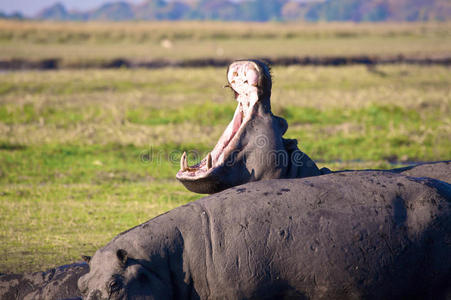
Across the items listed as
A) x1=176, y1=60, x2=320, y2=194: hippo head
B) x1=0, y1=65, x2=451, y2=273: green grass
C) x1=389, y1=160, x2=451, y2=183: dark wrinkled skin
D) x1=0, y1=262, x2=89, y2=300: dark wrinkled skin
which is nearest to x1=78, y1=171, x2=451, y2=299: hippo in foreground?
x1=176, y1=60, x2=320, y2=194: hippo head

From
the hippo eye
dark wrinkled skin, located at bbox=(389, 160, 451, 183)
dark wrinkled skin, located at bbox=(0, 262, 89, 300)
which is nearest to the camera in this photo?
the hippo eye

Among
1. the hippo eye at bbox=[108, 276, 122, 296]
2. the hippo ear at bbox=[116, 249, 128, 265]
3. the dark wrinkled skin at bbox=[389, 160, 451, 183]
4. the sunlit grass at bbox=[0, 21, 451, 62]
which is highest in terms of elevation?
the sunlit grass at bbox=[0, 21, 451, 62]

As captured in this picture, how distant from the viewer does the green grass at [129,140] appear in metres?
9.11

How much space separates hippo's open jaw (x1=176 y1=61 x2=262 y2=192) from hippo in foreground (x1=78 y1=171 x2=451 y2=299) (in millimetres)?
449

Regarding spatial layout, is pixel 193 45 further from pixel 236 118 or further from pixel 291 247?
pixel 291 247

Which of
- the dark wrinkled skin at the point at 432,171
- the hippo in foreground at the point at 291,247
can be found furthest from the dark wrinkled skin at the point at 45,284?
the dark wrinkled skin at the point at 432,171

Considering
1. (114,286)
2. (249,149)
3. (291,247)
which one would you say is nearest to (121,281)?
(114,286)

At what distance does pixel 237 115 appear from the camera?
583 cm

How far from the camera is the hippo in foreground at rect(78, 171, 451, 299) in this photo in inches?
184

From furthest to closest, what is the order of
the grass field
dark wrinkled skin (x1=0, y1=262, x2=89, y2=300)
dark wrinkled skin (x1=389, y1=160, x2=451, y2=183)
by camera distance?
the grass field
dark wrinkled skin (x1=389, y1=160, x2=451, y2=183)
dark wrinkled skin (x1=0, y1=262, x2=89, y2=300)

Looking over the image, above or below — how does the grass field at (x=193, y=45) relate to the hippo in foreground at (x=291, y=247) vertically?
above

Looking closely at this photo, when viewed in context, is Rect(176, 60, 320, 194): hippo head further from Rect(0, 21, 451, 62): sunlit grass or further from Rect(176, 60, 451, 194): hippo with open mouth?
Rect(0, 21, 451, 62): sunlit grass

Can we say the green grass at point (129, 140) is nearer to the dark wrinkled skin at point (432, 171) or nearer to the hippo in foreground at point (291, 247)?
the hippo in foreground at point (291, 247)

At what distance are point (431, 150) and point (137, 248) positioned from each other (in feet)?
36.2
